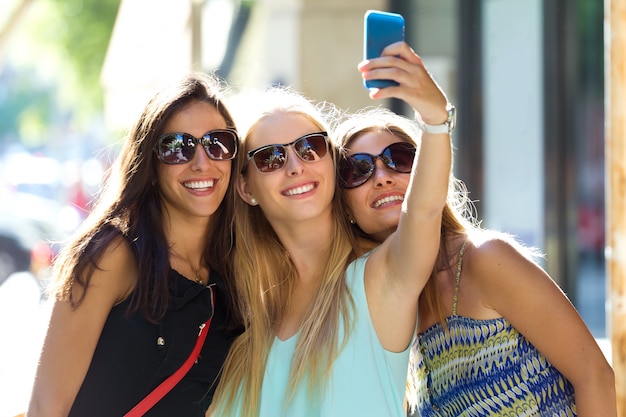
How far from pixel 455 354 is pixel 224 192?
1.03m

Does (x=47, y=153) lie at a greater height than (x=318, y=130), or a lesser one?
greater

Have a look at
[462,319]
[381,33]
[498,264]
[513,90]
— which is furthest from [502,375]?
[513,90]

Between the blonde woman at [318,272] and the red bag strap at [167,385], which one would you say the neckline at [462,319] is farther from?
the red bag strap at [167,385]

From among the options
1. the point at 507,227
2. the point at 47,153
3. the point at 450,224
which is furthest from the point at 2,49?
the point at 47,153

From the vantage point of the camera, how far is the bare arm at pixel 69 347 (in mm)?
2748

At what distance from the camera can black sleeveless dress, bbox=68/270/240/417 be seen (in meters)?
2.79

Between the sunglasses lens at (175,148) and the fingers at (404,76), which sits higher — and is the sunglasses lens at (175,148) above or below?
below

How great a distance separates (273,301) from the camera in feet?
9.86

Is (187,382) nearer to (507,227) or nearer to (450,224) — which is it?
(450,224)

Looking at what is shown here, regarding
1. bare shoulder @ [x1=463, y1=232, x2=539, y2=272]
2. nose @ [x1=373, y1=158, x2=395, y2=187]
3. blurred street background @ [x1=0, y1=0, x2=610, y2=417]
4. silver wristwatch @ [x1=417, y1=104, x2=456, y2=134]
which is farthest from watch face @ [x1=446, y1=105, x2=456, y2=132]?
blurred street background @ [x1=0, y1=0, x2=610, y2=417]

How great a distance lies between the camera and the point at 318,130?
2994 mm

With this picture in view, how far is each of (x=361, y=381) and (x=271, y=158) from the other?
80cm

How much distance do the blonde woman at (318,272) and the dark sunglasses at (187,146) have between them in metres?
0.09

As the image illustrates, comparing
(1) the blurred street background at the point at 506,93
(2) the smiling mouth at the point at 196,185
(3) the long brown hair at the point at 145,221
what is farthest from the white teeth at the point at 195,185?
(1) the blurred street background at the point at 506,93
